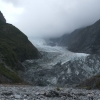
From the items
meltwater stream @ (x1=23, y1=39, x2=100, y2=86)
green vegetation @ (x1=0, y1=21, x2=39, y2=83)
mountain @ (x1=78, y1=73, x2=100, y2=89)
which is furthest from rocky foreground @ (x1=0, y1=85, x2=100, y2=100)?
meltwater stream @ (x1=23, y1=39, x2=100, y2=86)

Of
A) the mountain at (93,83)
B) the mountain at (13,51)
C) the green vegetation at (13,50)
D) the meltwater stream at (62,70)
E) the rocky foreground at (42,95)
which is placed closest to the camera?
the rocky foreground at (42,95)

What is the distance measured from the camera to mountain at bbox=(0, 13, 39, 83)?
99925 mm

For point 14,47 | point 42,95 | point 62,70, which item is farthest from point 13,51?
point 42,95

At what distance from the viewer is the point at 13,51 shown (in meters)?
131

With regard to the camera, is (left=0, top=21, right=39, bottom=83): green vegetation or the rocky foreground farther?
(left=0, top=21, right=39, bottom=83): green vegetation

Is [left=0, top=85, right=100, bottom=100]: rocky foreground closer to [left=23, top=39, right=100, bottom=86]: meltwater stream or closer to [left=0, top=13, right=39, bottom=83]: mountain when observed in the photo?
[left=0, top=13, right=39, bottom=83]: mountain

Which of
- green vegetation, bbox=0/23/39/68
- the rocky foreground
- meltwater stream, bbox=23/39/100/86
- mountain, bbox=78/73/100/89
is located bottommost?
the rocky foreground

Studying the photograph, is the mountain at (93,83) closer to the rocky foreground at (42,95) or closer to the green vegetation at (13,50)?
the green vegetation at (13,50)

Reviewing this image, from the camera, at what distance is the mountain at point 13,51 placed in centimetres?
9993

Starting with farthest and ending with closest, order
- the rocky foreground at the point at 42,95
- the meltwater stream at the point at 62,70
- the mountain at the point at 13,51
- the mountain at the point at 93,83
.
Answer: the meltwater stream at the point at 62,70, the mountain at the point at 13,51, the mountain at the point at 93,83, the rocky foreground at the point at 42,95

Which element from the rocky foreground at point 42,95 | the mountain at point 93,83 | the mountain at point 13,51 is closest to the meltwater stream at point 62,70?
the mountain at point 13,51

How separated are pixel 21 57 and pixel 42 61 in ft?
39.0

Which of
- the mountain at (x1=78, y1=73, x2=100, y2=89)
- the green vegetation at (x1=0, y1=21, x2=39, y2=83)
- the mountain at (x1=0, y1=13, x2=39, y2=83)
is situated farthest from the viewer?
the green vegetation at (x1=0, y1=21, x2=39, y2=83)

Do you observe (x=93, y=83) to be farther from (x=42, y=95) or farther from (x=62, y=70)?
(x=62, y=70)
